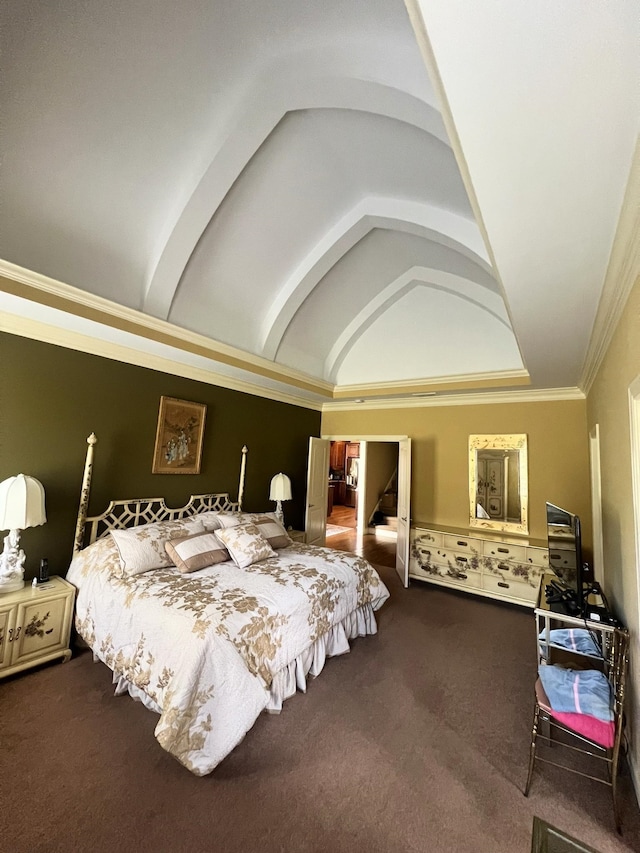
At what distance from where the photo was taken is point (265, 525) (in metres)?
3.61

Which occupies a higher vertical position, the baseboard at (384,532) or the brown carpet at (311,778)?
the baseboard at (384,532)

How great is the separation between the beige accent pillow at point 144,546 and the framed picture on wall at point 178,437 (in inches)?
29.8

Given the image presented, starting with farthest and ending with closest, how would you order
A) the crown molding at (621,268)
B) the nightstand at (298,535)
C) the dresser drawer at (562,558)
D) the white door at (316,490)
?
the white door at (316,490) < the nightstand at (298,535) < the dresser drawer at (562,558) < the crown molding at (621,268)

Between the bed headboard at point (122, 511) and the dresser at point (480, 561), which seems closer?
the bed headboard at point (122, 511)

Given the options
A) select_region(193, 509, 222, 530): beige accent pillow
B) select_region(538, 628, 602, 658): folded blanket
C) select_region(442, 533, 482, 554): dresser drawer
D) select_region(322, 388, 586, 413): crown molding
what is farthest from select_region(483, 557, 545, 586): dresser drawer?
select_region(193, 509, 222, 530): beige accent pillow

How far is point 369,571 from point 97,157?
3925 millimetres

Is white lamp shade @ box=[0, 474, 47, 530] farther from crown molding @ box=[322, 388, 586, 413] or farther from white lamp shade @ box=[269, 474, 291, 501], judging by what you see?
crown molding @ box=[322, 388, 586, 413]

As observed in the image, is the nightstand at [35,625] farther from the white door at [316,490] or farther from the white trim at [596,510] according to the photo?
the white trim at [596,510]

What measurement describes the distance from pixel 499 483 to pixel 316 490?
261 cm

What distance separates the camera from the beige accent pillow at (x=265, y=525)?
11.4 feet

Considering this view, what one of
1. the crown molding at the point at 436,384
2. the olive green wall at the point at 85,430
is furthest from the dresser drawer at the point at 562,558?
the olive green wall at the point at 85,430

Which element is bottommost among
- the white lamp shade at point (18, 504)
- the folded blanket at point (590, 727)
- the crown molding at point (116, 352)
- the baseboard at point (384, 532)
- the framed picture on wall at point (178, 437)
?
the baseboard at point (384, 532)

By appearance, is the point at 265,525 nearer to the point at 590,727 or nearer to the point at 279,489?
the point at 279,489

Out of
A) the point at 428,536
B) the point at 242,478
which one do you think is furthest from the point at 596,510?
the point at 242,478
